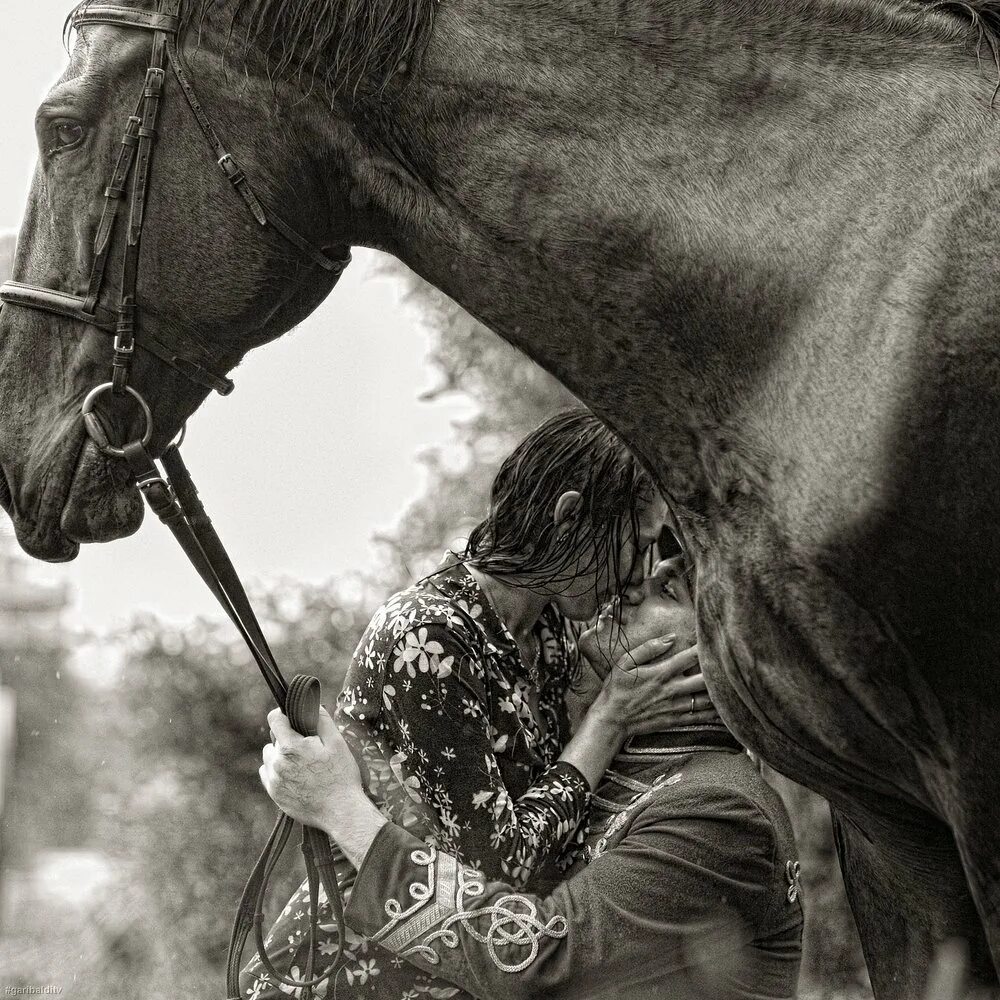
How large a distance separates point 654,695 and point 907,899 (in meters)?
0.75

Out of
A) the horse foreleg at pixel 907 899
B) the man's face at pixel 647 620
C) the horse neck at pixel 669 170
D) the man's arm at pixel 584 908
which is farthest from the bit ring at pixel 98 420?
the horse foreleg at pixel 907 899

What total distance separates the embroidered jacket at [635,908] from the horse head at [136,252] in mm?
896

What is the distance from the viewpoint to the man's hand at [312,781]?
2.46 meters

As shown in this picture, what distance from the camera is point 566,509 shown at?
110 inches

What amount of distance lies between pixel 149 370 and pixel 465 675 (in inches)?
34.2

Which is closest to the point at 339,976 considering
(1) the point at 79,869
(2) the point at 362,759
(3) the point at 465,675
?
(2) the point at 362,759

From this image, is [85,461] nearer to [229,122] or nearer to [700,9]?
[229,122]

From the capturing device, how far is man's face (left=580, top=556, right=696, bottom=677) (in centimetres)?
281

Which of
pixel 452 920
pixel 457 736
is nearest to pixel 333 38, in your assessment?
pixel 457 736

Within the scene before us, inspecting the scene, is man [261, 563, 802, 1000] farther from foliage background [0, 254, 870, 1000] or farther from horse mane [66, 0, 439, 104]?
foliage background [0, 254, 870, 1000]

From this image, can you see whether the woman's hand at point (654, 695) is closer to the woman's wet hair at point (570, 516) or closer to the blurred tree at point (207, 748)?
the woman's wet hair at point (570, 516)

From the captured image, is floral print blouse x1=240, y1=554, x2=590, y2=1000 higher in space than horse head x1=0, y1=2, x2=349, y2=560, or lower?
lower

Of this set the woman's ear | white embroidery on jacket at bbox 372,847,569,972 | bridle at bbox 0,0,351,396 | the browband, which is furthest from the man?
the browband

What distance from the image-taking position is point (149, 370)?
2.19m
